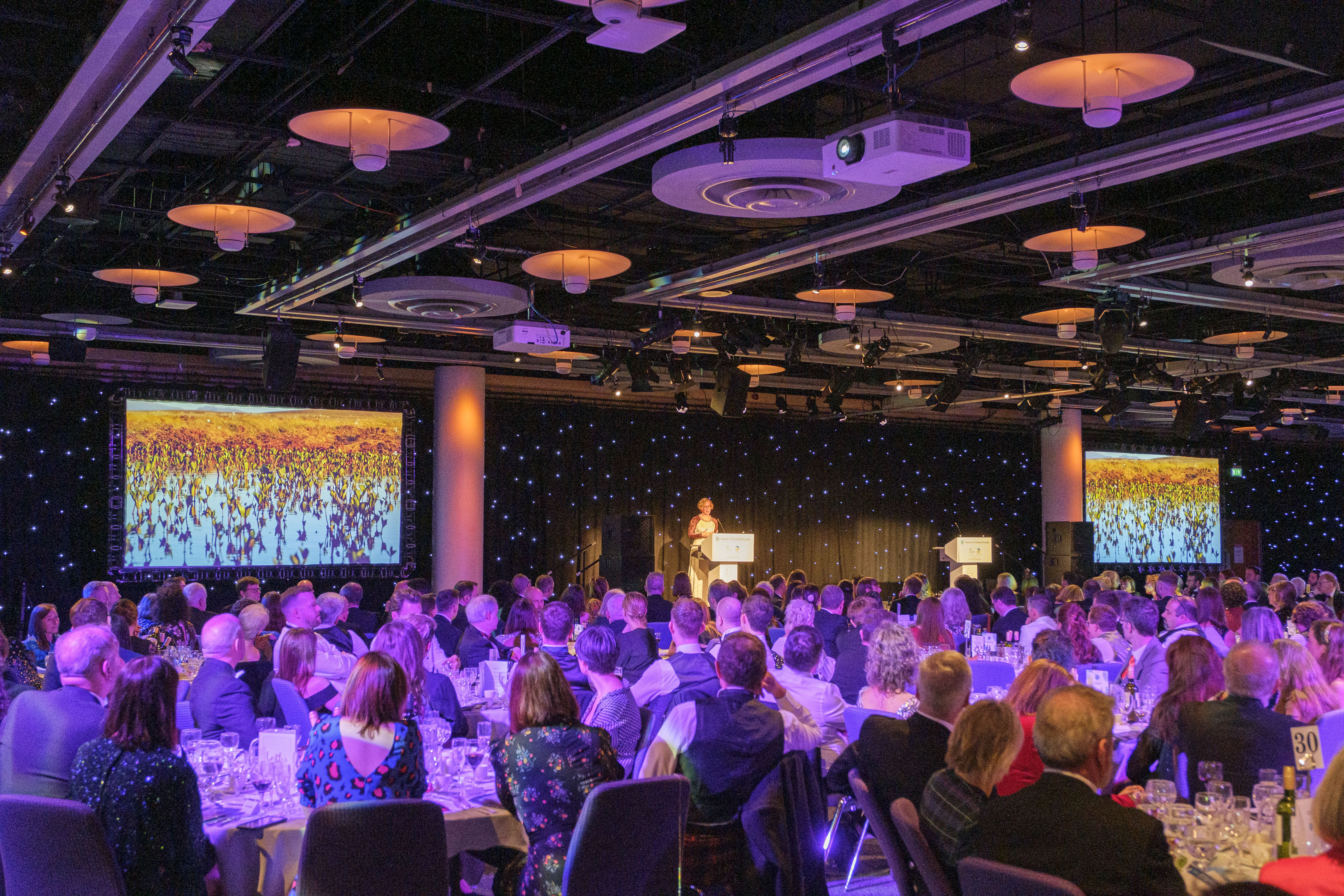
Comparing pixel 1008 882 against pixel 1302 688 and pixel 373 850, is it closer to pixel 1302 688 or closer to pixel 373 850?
pixel 373 850

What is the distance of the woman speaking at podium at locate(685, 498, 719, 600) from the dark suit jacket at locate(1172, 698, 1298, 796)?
13.1 m

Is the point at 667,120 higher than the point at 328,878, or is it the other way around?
the point at 667,120

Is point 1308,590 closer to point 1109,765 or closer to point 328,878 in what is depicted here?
point 1109,765

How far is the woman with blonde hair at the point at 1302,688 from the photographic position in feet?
15.7

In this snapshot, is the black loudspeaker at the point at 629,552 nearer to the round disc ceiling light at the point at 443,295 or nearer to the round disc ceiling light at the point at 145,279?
the round disc ceiling light at the point at 443,295

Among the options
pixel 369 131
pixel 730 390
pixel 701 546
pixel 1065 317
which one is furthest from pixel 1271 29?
pixel 701 546

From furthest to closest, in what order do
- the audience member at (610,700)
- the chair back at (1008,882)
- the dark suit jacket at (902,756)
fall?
the audience member at (610,700) < the dark suit jacket at (902,756) < the chair back at (1008,882)

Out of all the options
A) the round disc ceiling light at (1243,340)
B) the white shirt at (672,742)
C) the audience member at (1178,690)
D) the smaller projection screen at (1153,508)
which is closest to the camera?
the white shirt at (672,742)

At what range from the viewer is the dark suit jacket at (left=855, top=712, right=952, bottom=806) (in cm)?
420

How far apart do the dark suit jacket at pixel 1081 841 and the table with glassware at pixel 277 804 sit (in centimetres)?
170

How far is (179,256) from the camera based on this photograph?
1107cm

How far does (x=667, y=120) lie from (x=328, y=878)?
4.34 metres

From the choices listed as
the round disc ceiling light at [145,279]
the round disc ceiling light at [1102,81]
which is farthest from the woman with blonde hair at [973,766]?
the round disc ceiling light at [145,279]

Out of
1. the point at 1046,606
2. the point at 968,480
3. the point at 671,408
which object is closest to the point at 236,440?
the point at 671,408
